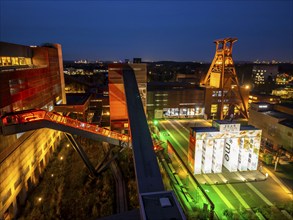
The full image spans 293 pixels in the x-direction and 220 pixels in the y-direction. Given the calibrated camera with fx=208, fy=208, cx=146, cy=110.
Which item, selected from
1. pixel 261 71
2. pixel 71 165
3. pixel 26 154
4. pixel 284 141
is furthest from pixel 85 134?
pixel 261 71

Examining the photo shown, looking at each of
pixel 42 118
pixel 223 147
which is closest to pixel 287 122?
pixel 223 147

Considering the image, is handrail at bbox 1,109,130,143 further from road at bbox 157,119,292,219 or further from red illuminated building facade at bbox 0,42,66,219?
road at bbox 157,119,292,219

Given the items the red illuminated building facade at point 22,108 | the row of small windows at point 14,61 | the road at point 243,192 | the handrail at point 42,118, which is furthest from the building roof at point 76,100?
the road at point 243,192

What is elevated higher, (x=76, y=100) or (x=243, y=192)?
(x=76, y=100)

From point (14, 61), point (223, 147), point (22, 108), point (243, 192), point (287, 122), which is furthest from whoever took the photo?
point (287, 122)

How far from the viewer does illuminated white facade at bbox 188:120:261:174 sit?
2198cm

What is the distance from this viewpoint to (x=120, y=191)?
763 inches

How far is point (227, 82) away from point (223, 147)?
2490 centimetres

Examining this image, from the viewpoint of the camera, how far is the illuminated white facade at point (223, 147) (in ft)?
72.1

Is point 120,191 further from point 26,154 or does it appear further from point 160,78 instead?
point 160,78

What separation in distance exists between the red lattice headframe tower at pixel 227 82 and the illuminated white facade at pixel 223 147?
72.8 feet

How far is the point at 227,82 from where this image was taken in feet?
144

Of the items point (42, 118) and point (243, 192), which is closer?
point (42, 118)

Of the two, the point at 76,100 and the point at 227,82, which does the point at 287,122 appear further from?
the point at 76,100
